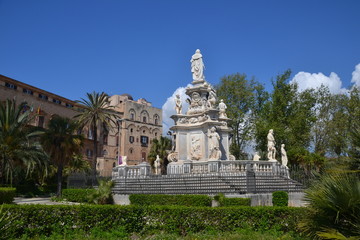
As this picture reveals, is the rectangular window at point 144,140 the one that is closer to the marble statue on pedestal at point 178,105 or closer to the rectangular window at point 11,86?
the rectangular window at point 11,86

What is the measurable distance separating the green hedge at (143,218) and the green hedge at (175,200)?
4.40 meters

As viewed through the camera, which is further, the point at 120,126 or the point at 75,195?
the point at 120,126

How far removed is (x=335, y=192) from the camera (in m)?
6.54

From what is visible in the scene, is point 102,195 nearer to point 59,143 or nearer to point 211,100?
point 211,100

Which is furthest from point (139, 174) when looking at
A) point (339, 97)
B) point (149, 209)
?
point (339, 97)

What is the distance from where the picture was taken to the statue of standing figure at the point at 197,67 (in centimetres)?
2756

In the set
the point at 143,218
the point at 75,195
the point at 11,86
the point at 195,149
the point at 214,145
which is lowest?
the point at 75,195

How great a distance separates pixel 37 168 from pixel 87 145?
29676mm

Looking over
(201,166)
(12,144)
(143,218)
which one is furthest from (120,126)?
(143,218)

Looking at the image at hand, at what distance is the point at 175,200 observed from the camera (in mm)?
16094

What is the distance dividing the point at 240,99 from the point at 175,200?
30.6m

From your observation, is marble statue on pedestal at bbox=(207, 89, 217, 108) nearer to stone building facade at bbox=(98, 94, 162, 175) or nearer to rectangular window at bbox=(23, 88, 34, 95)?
rectangular window at bbox=(23, 88, 34, 95)

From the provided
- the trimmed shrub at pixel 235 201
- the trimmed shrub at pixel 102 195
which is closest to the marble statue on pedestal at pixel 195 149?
the trimmed shrub at pixel 102 195

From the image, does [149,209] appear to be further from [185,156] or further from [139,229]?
[185,156]
